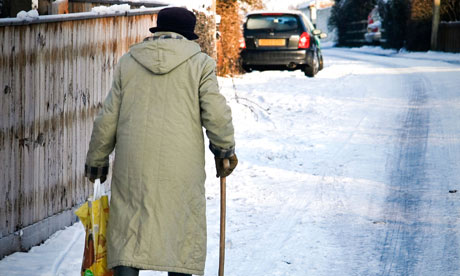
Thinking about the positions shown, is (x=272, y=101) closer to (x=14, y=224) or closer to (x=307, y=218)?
(x=307, y=218)

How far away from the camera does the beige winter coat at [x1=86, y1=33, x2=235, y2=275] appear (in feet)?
10.5

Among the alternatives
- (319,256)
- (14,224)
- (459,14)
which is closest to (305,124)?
(319,256)

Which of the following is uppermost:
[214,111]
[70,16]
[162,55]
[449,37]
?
[70,16]

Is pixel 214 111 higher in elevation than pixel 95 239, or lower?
higher

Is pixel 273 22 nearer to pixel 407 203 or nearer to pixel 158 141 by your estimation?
pixel 407 203

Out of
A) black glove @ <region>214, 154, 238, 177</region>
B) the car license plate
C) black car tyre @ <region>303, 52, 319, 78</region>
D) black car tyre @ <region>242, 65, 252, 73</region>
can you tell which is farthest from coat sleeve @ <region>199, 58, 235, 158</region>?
black car tyre @ <region>242, 65, 252, 73</region>

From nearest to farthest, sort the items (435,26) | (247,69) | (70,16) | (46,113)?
1. (46,113)
2. (70,16)
3. (247,69)
4. (435,26)

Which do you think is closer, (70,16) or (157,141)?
(157,141)

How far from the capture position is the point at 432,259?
4.62 metres

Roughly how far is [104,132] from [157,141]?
264mm

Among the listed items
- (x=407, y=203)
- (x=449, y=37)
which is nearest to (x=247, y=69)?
(x=407, y=203)

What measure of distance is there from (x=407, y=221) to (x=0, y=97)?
322cm

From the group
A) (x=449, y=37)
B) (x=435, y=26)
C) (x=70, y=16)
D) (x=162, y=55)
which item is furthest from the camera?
(x=435, y=26)

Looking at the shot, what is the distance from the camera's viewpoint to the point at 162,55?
125 inches
